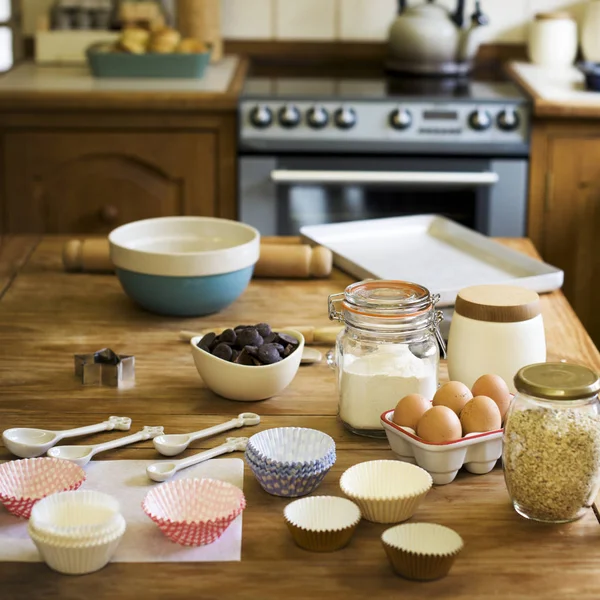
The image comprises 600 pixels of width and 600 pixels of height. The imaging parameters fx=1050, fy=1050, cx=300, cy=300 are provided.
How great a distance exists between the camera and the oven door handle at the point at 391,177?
292cm

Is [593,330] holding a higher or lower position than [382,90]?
lower

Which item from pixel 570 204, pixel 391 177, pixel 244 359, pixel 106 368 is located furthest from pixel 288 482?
pixel 570 204

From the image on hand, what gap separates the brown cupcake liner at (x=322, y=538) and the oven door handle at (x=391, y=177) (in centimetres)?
206

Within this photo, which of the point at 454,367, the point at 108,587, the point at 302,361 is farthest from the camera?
the point at 302,361

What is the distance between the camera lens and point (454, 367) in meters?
1.27

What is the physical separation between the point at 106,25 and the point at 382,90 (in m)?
1.00

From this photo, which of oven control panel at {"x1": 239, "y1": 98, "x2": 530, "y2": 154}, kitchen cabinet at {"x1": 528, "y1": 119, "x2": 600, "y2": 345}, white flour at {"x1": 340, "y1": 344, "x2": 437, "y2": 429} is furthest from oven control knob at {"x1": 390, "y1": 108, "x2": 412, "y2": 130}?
white flour at {"x1": 340, "y1": 344, "x2": 437, "y2": 429}

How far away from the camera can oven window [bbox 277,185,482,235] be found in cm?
301

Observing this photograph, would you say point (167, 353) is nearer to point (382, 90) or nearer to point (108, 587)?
point (108, 587)

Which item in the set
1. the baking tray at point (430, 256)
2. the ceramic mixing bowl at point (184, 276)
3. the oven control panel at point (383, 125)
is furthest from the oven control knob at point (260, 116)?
the ceramic mixing bowl at point (184, 276)

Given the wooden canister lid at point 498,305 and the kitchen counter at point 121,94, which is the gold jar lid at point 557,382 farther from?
the kitchen counter at point 121,94

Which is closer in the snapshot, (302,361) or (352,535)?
(352,535)

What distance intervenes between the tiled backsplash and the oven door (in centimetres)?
78

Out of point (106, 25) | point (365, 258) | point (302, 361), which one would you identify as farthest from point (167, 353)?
point (106, 25)
